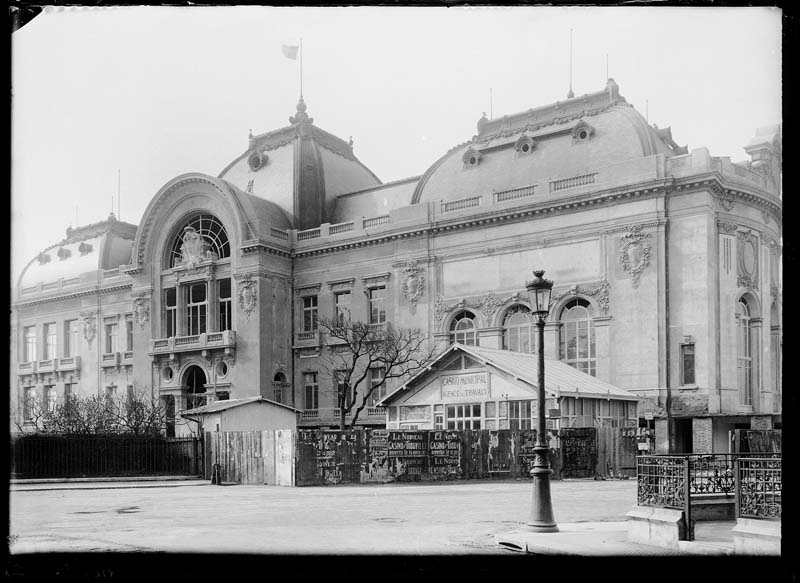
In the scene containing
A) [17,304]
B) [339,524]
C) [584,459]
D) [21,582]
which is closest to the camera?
[21,582]

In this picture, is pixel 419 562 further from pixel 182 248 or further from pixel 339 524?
pixel 182 248

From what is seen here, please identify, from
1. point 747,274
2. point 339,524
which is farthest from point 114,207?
point 747,274

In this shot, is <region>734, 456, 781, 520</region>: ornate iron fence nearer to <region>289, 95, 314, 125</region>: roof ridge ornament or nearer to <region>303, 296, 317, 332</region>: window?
<region>289, 95, 314, 125</region>: roof ridge ornament

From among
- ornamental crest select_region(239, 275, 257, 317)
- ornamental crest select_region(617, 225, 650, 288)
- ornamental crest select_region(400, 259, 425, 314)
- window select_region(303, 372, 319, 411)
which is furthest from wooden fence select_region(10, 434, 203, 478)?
ornamental crest select_region(617, 225, 650, 288)

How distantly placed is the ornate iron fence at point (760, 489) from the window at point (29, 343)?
16985 millimetres

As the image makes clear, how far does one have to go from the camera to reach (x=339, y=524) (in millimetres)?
17078

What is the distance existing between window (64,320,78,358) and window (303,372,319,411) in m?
7.56

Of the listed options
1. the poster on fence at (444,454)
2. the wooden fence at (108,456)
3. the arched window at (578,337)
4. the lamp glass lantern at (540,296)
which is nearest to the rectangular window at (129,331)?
the wooden fence at (108,456)

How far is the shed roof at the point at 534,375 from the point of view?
95.6 feet

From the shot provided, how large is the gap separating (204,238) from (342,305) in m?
8.73

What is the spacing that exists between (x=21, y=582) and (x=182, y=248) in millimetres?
26158

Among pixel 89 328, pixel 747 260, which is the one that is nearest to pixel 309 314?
pixel 89 328

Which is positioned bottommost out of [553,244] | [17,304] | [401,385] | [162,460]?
[162,460]

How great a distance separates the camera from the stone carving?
32.2m
